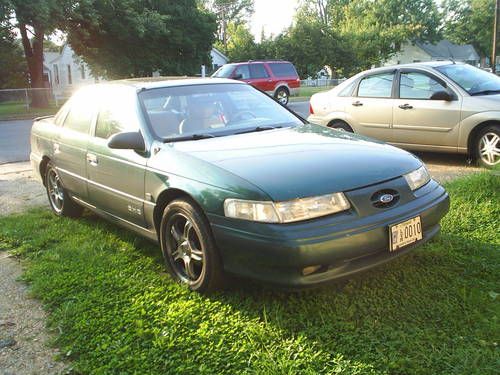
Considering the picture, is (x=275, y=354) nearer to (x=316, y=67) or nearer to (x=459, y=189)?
(x=459, y=189)

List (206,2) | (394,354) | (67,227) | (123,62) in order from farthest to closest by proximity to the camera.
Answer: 1. (206,2)
2. (123,62)
3. (67,227)
4. (394,354)

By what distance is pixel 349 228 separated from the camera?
2904 millimetres

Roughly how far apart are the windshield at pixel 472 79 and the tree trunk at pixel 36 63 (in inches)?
827

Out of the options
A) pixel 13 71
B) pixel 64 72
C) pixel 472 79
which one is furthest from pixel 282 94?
pixel 64 72

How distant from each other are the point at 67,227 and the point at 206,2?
250 ft

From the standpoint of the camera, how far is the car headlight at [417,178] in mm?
3370

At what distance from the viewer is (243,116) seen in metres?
4.39

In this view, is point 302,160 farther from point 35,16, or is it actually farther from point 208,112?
point 35,16

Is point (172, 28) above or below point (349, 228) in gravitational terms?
above

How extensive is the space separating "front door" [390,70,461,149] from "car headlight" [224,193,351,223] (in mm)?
4448

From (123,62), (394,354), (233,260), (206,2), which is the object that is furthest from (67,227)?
(206,2)

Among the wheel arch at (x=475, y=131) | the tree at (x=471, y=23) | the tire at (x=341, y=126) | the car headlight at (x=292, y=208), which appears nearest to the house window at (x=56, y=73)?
the tree at (x=471, y=23)

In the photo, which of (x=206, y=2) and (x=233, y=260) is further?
(x=206, y=2)

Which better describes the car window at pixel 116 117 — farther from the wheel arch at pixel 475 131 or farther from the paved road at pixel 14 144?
the paved road at pixel 14 144
